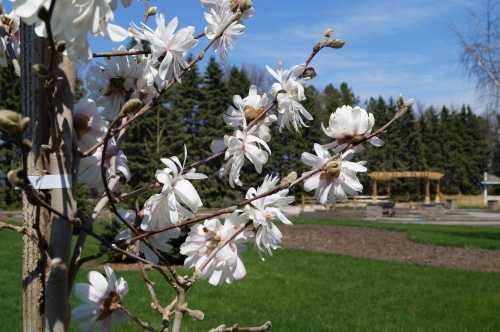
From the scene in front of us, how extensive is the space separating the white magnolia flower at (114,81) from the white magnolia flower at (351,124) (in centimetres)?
32

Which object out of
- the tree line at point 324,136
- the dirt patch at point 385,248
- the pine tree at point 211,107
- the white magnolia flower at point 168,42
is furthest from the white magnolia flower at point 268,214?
the pine tree at point 211,107

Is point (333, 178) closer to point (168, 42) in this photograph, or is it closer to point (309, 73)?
point (309, 73)

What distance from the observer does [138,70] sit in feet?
3.06

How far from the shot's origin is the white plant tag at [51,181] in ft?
2.39

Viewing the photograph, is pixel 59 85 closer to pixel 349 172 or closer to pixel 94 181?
pixel 94 181

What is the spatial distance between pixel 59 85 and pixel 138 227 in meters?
0.27

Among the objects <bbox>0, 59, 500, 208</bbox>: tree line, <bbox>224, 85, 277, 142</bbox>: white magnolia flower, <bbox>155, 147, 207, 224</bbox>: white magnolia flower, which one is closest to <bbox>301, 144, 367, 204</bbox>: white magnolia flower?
<bbox>224, 85, 277, 142</bbox>: white magnolia flower

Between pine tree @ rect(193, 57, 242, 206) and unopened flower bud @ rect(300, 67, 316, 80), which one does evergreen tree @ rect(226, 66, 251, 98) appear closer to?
pine tree @ rect(193, 57, 242, 206)

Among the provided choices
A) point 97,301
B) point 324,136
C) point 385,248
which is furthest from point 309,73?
point 324,136

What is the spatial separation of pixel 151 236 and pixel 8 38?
40 cm

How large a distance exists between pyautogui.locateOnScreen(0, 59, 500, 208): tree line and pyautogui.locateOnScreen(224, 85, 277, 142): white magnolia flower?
21215 mm

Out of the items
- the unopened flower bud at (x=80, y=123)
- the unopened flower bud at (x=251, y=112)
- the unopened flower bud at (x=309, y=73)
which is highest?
the unopened flower bud at (x=309, y=73)

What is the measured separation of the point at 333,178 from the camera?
90 centimetres

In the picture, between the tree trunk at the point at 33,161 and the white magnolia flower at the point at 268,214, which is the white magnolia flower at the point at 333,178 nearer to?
the white magnolia flower at the point at 268,214
